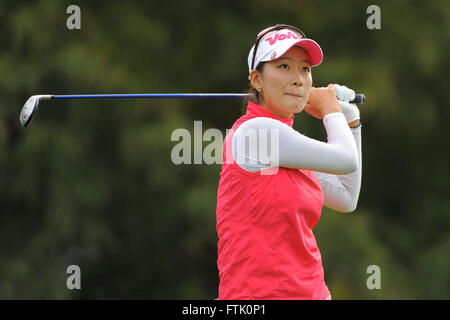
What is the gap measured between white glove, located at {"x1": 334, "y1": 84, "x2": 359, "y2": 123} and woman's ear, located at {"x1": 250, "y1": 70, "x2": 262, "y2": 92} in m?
0.30

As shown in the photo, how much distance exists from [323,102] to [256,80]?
0.20 meters

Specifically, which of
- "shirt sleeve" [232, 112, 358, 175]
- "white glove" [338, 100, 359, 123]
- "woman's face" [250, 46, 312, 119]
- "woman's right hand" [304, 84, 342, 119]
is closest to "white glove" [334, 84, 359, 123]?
"white glove" [338, 100, 359, 123]

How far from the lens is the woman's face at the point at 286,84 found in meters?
2.19

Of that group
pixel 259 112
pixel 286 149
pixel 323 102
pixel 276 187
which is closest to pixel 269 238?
pixel 276 187

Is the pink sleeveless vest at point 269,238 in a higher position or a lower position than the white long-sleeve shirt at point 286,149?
lower

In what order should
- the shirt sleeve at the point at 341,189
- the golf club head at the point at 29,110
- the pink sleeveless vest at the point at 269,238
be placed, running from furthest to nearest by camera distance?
the golf club head at the point at 29,110 → the shirt sleeve at the point at 341,189 → the pink sleeveless vest at the point at 269,238

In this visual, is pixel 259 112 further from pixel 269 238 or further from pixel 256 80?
pixel 269 238

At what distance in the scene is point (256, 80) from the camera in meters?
2.26

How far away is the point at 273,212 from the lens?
6.61 feet

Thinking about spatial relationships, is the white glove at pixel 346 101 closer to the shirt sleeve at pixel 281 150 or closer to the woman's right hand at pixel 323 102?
the woman's right hand at pixel 323 102

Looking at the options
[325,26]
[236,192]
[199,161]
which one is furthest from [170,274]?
[236,192]

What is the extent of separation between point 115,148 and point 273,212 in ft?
13.2

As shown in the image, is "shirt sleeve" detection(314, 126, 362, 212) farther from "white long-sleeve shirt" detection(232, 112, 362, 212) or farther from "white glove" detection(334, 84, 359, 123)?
"white long-sleeve shirt" detection(232, 112, 362, 212)

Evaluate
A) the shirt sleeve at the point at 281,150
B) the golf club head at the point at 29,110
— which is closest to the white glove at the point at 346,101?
the shirt sleeve at the point at 281,150
